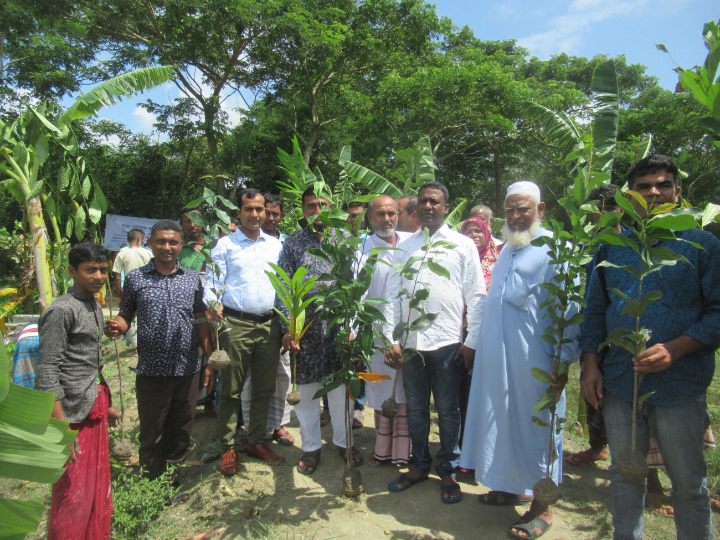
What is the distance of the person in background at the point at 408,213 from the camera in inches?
175

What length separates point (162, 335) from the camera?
3053mm

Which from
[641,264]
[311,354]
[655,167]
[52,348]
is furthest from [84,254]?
[655,167]

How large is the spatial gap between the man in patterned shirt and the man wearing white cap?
1.87m

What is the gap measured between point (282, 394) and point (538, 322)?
2139mm

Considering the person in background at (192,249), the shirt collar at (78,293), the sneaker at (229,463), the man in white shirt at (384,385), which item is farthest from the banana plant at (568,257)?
the person in background at (192,249)

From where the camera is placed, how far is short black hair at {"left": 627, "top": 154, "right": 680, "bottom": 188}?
88.2 inches

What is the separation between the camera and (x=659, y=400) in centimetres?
216

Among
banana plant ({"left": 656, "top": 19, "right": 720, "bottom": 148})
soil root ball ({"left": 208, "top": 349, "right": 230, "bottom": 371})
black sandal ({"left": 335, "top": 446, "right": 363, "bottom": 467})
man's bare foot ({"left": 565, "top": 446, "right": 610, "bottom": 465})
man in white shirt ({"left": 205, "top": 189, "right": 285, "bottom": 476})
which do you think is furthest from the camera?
man's bare foot ({"left": 565, "top": 446, "right": 610, "bottom": 465})

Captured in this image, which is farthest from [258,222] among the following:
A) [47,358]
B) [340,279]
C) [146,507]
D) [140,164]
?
[140,164]

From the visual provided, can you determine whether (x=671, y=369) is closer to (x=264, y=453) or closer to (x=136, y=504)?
(x=264, y=453)

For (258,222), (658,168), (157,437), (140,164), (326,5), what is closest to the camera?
(658,168)

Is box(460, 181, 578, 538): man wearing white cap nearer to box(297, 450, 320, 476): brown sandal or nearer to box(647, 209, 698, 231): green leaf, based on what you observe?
box(647, 209, 698, 231): green leaf

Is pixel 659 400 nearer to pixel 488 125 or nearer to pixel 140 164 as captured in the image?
pixel 488 125

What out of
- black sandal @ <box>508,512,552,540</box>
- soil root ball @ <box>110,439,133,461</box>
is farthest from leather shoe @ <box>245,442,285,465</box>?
black sandal @ <box>508,512,552,540</box>
